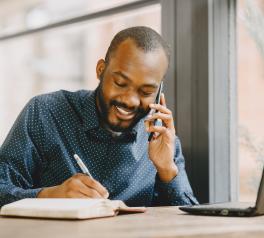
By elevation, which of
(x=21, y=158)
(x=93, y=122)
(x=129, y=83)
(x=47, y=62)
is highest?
(x=47, y=62)

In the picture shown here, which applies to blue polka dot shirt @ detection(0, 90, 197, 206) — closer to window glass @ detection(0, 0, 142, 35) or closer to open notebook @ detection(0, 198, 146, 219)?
open notebook @ detection(0, 198, 146, 219)

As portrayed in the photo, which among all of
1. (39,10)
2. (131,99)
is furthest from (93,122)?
(39,10)

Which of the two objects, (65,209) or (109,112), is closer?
(65,209)

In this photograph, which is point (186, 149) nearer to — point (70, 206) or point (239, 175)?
point (239, 175)

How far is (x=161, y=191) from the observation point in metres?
1.95

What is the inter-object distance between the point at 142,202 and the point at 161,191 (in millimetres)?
77

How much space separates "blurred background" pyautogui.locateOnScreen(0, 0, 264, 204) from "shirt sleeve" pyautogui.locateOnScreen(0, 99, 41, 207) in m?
0.43

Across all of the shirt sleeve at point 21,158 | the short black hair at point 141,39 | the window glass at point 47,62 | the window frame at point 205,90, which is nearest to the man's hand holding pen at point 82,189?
the shirt sleeve at point 21,158

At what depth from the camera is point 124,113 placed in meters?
1.86

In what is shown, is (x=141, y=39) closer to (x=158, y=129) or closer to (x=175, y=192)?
(x=158, y=129)

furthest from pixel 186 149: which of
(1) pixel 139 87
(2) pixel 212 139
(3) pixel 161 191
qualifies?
(1) pixel 139 87

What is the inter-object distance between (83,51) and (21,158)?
5.98 feet

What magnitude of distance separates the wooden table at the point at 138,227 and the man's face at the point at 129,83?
627mm

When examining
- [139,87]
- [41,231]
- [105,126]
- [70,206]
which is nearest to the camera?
[41,231]
